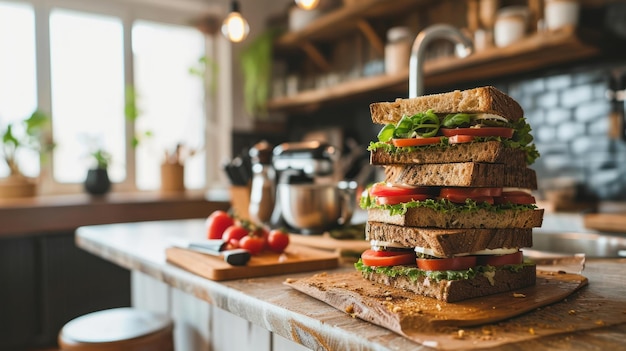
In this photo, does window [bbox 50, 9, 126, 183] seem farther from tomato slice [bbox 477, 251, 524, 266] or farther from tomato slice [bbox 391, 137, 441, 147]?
tomato slice [bbox 477, 251, 524, 266]

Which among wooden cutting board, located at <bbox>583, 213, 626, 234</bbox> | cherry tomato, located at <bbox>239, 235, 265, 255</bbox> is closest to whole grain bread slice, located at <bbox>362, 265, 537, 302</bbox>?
cherry tomato, located at <bbox>239, 235, 265, 255</bbox>

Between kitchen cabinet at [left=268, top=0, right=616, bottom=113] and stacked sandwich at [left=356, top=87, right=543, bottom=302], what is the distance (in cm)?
191

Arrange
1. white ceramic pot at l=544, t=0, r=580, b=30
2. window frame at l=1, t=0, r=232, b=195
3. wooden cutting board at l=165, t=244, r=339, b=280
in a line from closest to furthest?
wooden cutting board at l=165, t=244, r=339, b=280
white ceramic pot at l=544, t=0, r=580, b=30
window frame at l=1, t=0, r=232, b=195

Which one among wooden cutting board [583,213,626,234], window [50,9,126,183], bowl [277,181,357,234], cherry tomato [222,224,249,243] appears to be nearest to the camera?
cherry tomato [222,224,249,243]

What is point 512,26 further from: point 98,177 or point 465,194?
point 98,177

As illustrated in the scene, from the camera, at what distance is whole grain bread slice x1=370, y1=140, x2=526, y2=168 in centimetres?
A: 106

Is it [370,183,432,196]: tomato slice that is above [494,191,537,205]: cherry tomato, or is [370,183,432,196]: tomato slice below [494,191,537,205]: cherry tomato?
above

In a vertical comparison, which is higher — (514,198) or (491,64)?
(491,64)

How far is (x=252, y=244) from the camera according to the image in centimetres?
155

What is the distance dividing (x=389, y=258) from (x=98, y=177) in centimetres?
360

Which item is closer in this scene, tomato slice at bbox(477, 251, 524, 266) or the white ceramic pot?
tomato slice at bbox(477, 251, 524, 266)

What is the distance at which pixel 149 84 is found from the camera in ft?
16.0

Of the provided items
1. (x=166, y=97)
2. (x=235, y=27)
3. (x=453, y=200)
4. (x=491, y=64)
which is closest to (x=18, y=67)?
(x=166, y=97)

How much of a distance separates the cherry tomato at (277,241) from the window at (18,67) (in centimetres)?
323
